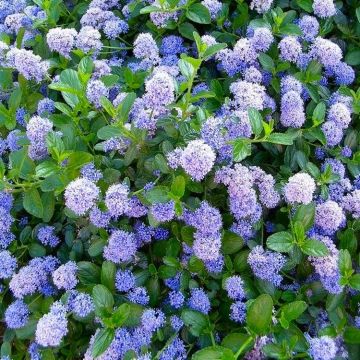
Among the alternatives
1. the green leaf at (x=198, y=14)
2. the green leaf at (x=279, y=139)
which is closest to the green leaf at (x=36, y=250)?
the green leaf at (x=279, y=139)

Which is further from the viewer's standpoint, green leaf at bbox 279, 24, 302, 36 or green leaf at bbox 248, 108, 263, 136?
green leaf at bbox 279, 24, 302, 36

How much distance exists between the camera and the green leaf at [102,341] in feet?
5.63

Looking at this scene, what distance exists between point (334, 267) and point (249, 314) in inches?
14.5

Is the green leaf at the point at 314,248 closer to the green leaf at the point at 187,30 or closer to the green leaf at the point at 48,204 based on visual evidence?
the green leaf at the point at 48,204

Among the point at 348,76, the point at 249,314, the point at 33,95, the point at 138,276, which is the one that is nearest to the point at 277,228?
the point at 249,314

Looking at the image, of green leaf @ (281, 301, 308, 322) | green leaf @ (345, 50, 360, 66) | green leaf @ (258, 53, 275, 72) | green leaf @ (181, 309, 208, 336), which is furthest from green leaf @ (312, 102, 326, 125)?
green leaf @ (181, 309, 208, 336)

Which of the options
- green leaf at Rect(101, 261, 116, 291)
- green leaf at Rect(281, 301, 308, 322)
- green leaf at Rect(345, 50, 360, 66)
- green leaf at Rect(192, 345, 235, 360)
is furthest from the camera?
green leaf at Rect(345, 50, 360, 66)

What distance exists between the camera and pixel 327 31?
2.56 metres

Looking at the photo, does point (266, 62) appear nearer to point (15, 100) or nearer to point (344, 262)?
point (344, 262)

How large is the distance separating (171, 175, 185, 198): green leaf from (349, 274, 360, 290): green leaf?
0.67 metres

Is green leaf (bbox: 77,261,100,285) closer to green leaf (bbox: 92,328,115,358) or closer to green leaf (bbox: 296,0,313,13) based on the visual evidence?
green leaf (bbox: 92,328,115,358)

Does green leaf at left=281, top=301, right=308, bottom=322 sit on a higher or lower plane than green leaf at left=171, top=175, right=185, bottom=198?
lower

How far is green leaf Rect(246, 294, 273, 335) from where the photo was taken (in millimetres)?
1707

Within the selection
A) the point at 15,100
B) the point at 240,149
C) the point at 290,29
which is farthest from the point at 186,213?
the point at 290,29
